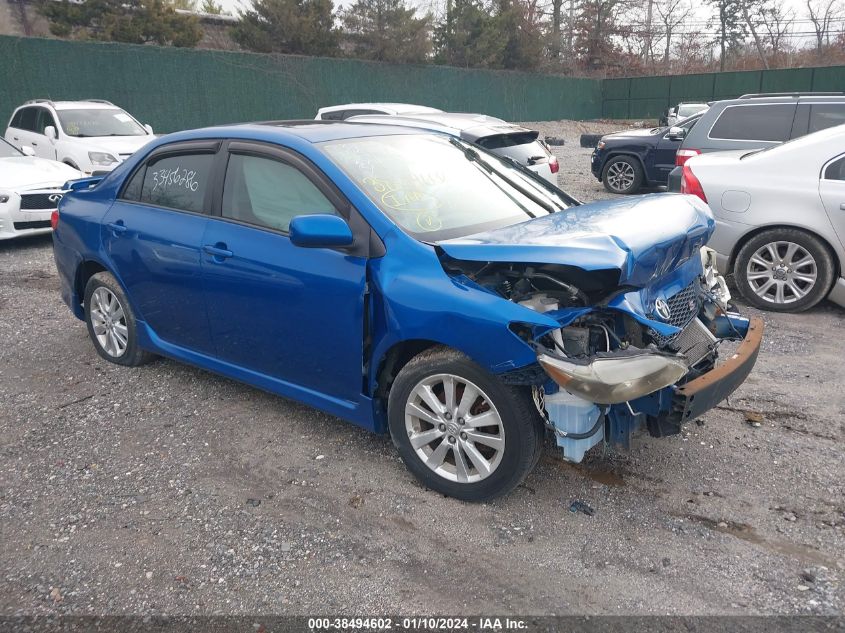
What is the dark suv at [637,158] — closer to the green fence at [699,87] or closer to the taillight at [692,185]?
the taillight at [692,185]

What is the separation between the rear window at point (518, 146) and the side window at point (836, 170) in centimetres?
448

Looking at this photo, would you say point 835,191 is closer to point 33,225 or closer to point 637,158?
point 637,158

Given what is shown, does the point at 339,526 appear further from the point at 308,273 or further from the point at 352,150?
the point at 352,150

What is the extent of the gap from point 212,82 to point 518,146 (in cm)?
1638

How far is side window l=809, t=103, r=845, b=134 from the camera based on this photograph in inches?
327

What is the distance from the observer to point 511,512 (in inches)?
126

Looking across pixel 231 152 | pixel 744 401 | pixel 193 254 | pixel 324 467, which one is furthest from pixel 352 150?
pixel 744 401

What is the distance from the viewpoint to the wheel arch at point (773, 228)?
18.6 ft

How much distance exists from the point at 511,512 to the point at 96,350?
11.9 feet

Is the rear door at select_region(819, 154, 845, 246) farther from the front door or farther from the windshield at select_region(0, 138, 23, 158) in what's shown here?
the windshield at select_region(0, 138, 23, 158)

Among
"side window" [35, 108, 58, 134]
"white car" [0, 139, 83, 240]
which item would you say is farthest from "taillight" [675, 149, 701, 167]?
"side window" [35, 108, 58, 134]

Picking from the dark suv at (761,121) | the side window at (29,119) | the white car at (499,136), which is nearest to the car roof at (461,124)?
the white car at (499,136)

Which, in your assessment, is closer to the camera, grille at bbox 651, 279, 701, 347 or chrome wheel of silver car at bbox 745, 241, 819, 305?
grille at bbox 651, 279, 701, 347

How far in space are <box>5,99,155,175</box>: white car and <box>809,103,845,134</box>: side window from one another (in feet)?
32.1
